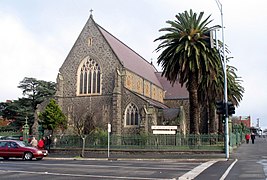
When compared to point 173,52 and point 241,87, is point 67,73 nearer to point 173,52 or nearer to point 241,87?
point 173,52

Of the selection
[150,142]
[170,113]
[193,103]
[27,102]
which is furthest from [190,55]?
[27,102]

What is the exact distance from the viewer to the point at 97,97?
4394 cm

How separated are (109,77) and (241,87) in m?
21.3

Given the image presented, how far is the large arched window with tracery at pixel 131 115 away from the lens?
42469 millimetres

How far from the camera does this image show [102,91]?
4394cm

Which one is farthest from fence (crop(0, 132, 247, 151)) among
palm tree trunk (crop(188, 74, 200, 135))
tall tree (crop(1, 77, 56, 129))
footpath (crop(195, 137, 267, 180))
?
tall tree (crop(1, 77, 56, 129))

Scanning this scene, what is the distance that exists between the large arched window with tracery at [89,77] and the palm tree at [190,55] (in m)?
13.9

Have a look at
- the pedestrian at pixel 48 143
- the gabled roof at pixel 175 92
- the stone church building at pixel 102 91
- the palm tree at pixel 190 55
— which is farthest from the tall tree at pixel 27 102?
the palm tree at pixel 190 55

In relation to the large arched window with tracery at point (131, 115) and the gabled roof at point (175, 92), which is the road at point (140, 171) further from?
the gabled roof at point (175, 92)

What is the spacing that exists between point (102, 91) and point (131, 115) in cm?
502

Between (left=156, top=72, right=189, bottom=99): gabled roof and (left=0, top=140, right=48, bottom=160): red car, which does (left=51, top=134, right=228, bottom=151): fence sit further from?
(left=156, top=72, right=189, bottom=99): gabled roof

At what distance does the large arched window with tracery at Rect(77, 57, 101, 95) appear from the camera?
44.5 meters

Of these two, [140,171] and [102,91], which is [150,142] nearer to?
[140,171]

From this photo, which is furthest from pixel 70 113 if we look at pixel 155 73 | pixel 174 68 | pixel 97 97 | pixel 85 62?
pixel 155 73
